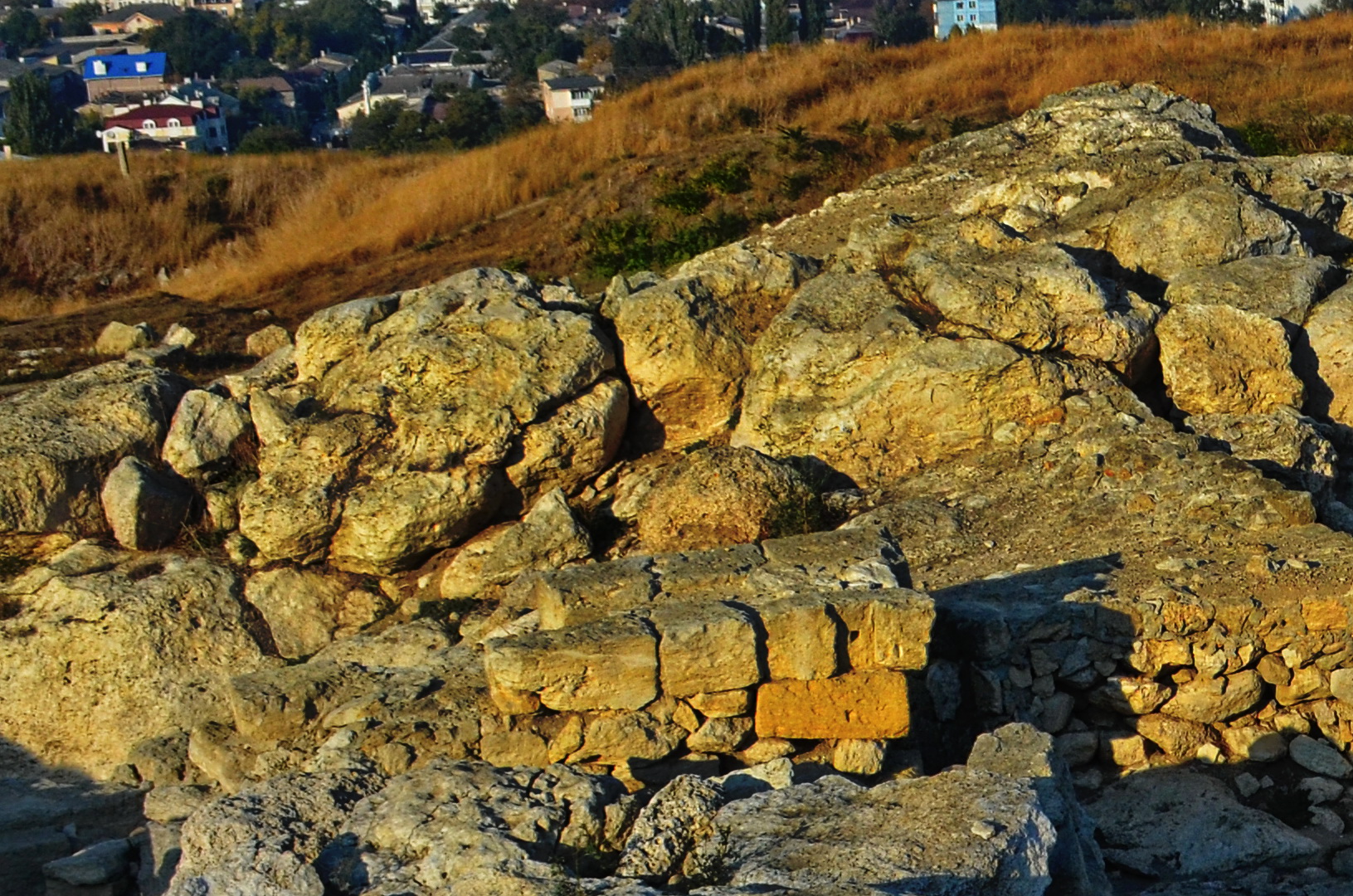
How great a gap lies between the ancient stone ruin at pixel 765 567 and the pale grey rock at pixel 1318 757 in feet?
0.08

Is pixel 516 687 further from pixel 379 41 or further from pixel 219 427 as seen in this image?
pixel 379 41

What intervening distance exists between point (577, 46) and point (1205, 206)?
3278 inches

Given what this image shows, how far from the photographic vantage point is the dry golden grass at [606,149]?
1880 centimetres

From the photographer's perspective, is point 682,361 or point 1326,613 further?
point 682,361

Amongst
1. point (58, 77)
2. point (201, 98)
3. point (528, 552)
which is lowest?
point (528, 552)

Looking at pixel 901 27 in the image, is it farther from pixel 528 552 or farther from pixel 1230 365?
pixel 528 552

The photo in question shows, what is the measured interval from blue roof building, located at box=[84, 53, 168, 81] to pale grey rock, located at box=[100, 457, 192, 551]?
96618mm

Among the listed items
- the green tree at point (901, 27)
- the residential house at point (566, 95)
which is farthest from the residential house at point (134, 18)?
the residential house at point (566, 95)

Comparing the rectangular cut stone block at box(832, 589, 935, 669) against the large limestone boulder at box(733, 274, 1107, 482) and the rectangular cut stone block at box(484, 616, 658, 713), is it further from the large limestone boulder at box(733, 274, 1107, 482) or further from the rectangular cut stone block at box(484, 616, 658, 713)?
the large limestone boulder at box(733, 274, 1107, 482)

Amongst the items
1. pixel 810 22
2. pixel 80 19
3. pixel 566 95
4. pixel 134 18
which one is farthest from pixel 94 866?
pixel 80 19

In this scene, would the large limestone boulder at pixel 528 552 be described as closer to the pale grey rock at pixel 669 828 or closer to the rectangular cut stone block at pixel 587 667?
the rectangular cut stone block at pixel 587 667

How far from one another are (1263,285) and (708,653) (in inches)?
226

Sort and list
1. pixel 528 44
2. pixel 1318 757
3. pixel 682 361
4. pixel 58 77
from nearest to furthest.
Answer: pixel 1318 757
pixel 682 361
pixel 528 44
pixel 58 77

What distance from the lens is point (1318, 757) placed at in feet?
23.3
